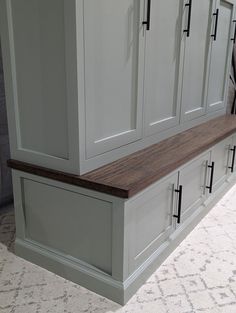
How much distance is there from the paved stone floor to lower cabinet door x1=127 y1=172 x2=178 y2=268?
17cm

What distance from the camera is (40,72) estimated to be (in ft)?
5.02

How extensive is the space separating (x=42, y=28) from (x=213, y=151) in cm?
148

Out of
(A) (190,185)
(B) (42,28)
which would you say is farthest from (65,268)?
(B) (42,28)

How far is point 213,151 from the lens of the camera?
7.85ft

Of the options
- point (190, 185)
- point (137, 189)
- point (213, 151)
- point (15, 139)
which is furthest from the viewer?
point (213, 151)

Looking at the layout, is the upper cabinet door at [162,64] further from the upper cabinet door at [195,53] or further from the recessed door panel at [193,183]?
the recessed door panel at [193,183]

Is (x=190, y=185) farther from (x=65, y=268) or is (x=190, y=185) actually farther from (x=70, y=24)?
(x=70, y=24)

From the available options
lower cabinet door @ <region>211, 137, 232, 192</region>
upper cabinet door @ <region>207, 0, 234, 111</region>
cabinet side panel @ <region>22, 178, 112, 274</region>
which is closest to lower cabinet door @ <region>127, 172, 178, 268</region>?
cabinet side panel @ <region>22, 178, 112, 274</region>

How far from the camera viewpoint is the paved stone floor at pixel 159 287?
155cm

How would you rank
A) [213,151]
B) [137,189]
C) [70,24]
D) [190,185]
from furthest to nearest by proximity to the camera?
[213,151], [190,185], [137,189], [70,24]

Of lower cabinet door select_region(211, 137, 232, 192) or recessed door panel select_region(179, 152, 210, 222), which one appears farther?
lower cabinet door select_region(211, 137, 232, 192)

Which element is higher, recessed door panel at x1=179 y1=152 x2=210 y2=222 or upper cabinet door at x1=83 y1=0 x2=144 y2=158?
upper cabinet door at x1=83 y1=0 x2=144 y2=158

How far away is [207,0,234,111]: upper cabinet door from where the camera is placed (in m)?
2.58

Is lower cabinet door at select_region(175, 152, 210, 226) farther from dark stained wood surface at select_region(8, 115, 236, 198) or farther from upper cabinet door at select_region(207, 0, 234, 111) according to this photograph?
upper cabinet door at select_region(207, 0, 234, 111)
